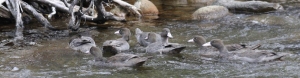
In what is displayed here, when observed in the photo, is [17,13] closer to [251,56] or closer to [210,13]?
[210,13]

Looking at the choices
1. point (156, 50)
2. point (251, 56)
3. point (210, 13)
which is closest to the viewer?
point (251, 56)

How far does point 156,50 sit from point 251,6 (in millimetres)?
7598

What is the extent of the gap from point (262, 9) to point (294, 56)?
7452mm

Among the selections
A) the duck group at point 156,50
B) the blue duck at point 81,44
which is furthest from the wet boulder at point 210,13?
the blue duck at point 81,44

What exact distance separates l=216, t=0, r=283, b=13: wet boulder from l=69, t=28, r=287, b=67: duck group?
6.16 metres

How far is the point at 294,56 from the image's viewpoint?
31.2 ft

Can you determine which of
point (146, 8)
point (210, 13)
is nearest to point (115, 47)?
point (210, 13)

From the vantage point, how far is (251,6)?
17.1 metres

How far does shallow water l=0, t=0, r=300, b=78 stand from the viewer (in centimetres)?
852

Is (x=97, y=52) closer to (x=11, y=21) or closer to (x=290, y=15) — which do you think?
(x=11, y=21)

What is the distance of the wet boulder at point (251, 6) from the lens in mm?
16812

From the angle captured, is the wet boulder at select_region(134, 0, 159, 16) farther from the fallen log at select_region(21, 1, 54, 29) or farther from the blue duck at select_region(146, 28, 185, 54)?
the blue duck at select_region(146, 28, 185, 54)

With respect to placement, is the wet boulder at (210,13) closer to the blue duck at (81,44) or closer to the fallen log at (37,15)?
the fallen log at (37,15)

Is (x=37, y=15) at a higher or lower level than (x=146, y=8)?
higher
